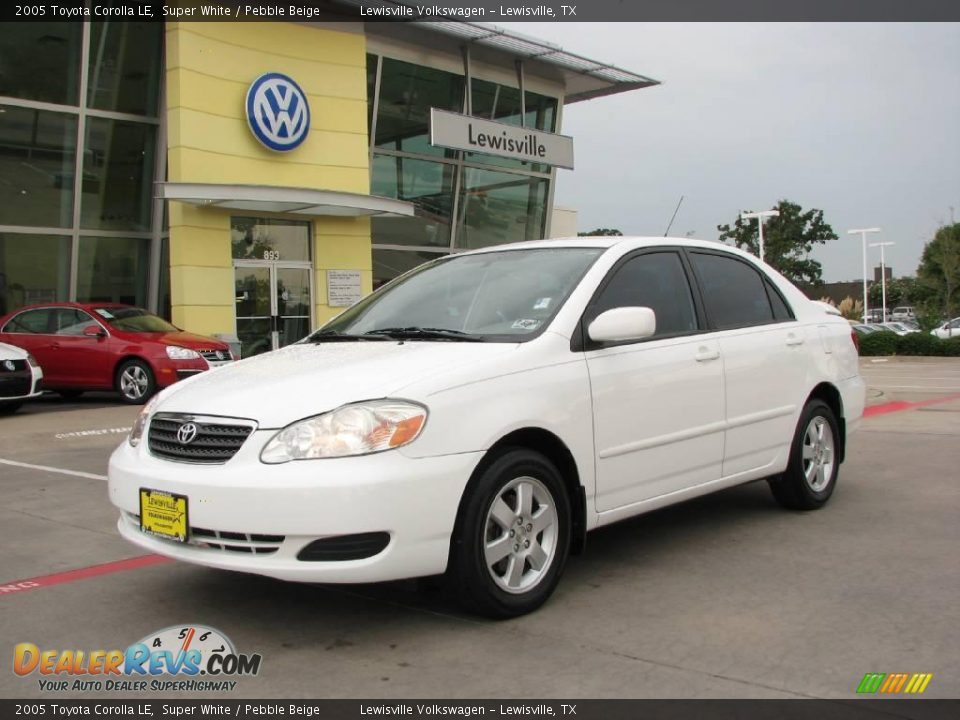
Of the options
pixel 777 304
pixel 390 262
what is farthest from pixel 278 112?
pixel 777 304

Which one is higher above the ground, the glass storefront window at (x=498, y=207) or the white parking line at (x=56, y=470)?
the glass storefront window at (x=498, y=207)

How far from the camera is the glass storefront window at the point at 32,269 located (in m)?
17.5

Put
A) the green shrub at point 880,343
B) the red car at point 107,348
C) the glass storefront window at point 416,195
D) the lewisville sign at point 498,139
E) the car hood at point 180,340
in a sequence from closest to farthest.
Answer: the red car at point 107,348, the car hood at point 180,340, the lewisville sign at point 498,139, the glass storefront window at point 416,195, the green shrub at point 880,343

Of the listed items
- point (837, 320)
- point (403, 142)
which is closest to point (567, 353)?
point (837, 320)

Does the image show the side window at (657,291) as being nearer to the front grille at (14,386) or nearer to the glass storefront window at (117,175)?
the front grille at (14,386)

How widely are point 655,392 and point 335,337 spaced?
5.52 ft

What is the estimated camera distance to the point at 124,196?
1936 cm

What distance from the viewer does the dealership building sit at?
17.6 m

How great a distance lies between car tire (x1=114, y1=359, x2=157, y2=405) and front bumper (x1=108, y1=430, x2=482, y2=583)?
1057 cm

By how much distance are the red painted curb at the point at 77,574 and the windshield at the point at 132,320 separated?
9.75 metres

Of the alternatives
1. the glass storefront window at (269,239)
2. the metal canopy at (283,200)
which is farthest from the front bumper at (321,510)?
the glass storefront window at (269,239)

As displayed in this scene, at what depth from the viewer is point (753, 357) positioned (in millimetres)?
5520

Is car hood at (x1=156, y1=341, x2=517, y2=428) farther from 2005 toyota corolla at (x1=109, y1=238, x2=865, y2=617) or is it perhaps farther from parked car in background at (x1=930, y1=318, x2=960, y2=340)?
parked car in background at (x1=930, y1=318, x2=960, y2=340)

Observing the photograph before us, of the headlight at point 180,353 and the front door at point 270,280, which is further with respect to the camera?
the front door at point 270,280
